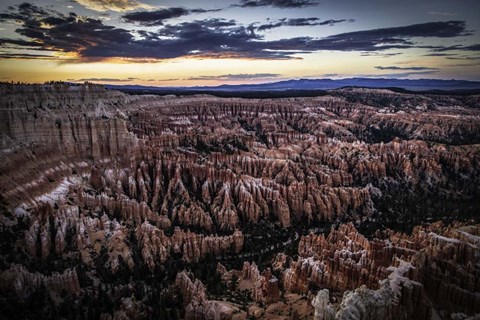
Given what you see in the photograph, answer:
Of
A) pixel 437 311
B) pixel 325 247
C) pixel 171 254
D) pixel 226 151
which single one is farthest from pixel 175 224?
pixel 437 311

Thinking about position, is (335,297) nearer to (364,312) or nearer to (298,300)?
(298,300)

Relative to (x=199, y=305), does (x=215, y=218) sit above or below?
below

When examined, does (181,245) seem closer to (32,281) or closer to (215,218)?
(215,218)

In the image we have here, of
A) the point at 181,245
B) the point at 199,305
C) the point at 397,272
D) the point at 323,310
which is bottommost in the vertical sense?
the point at 181,245

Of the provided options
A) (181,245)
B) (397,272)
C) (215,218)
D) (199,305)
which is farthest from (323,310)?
(215,218)

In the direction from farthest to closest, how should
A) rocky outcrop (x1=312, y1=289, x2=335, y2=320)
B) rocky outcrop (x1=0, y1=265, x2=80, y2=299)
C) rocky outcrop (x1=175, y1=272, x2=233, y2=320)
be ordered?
rocky outcrop (x1=0, y1=265, x2=80, y2=299)
rocky outcrop (x1=175, y1=272, x2=233, y2=320)
rocky outcrop (x1=312, y1=289, x2=335, y2=320)

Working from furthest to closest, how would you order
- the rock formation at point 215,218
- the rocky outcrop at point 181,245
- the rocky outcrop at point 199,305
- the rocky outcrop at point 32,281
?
the rocky outcrop at point 181,245
the rocky outcrop at point 32,281
the rock formation at point 215,218
the rocky outcrop at point 199,305

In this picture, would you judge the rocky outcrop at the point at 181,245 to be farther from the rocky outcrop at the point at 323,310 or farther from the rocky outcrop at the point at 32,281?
the rocky outcrop at the point at 323,310

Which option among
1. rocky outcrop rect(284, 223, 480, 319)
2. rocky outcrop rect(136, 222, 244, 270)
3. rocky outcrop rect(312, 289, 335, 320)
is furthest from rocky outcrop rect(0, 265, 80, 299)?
rocky outcrop rect(312, 289, 335, 320)

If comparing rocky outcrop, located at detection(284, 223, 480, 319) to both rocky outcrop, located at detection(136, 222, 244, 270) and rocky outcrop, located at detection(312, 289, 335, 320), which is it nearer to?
rocky outcrop, located at detection(312, 289, 335, 320)

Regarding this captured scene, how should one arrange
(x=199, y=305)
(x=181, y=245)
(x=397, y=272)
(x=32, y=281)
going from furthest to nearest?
(x=181, y=245) < (x=32, y=281) < (x=199, y=305) < (x=397, y=272)

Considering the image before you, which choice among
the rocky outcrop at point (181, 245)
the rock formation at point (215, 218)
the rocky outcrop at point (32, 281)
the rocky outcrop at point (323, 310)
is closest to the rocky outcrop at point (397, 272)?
the rock formation at point (215, 218)
